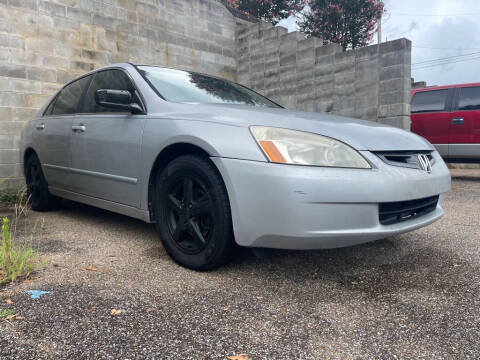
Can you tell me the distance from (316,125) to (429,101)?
6.24 m

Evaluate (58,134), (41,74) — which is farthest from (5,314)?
(41,74)

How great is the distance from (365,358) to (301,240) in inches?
27.5

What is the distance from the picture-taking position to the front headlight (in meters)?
2.12

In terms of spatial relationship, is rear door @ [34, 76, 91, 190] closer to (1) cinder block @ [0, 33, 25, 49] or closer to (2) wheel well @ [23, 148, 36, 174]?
(2) wheel well @ [23, 148, 36, 174]

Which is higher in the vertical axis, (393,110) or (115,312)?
(393,110)

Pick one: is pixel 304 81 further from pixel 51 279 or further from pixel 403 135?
pixel 51 279

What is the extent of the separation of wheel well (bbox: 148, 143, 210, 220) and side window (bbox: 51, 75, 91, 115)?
1.50 meters

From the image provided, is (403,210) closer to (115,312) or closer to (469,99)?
(115,312)

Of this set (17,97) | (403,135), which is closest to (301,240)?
(403,135)

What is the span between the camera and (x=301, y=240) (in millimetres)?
2113

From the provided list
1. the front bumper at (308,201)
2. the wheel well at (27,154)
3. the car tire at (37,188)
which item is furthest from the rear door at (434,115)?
the wheel well at (27,154)

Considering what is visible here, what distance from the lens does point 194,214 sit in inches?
96.2

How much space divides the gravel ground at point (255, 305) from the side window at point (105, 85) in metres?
1.17

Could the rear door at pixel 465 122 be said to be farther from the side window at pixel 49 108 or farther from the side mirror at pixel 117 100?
the side window at pixel 49 108
